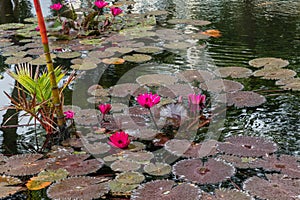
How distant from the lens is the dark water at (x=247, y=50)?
2.37 m

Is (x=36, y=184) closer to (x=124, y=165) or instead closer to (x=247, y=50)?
(x=124, y=165)

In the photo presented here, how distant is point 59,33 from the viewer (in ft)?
14.8

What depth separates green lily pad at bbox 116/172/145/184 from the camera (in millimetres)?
1866

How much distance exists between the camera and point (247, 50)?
370cm

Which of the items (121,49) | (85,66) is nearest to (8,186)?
(85,66)

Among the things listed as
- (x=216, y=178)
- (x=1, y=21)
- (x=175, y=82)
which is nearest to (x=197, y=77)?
(x=175, y=82)

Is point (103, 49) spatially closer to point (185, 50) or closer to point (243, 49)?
point (185, 50)

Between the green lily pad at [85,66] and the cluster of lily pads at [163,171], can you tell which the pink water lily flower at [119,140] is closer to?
the cluster of lily pads at [163,171]

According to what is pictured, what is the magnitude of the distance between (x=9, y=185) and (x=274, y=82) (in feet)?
6.25

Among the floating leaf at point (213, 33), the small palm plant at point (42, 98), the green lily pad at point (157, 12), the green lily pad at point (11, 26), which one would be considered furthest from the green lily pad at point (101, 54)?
the green lily pad at point (157, 12)

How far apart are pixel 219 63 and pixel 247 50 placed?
43cm

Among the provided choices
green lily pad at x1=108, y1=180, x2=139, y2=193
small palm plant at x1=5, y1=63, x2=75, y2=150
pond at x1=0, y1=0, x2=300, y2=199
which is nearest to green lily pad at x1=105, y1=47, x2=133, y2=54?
pond at x1=0, y1=0, x2=300, y2=199

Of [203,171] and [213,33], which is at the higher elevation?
[213,33]

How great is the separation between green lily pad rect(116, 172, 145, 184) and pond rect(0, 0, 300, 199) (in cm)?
5
